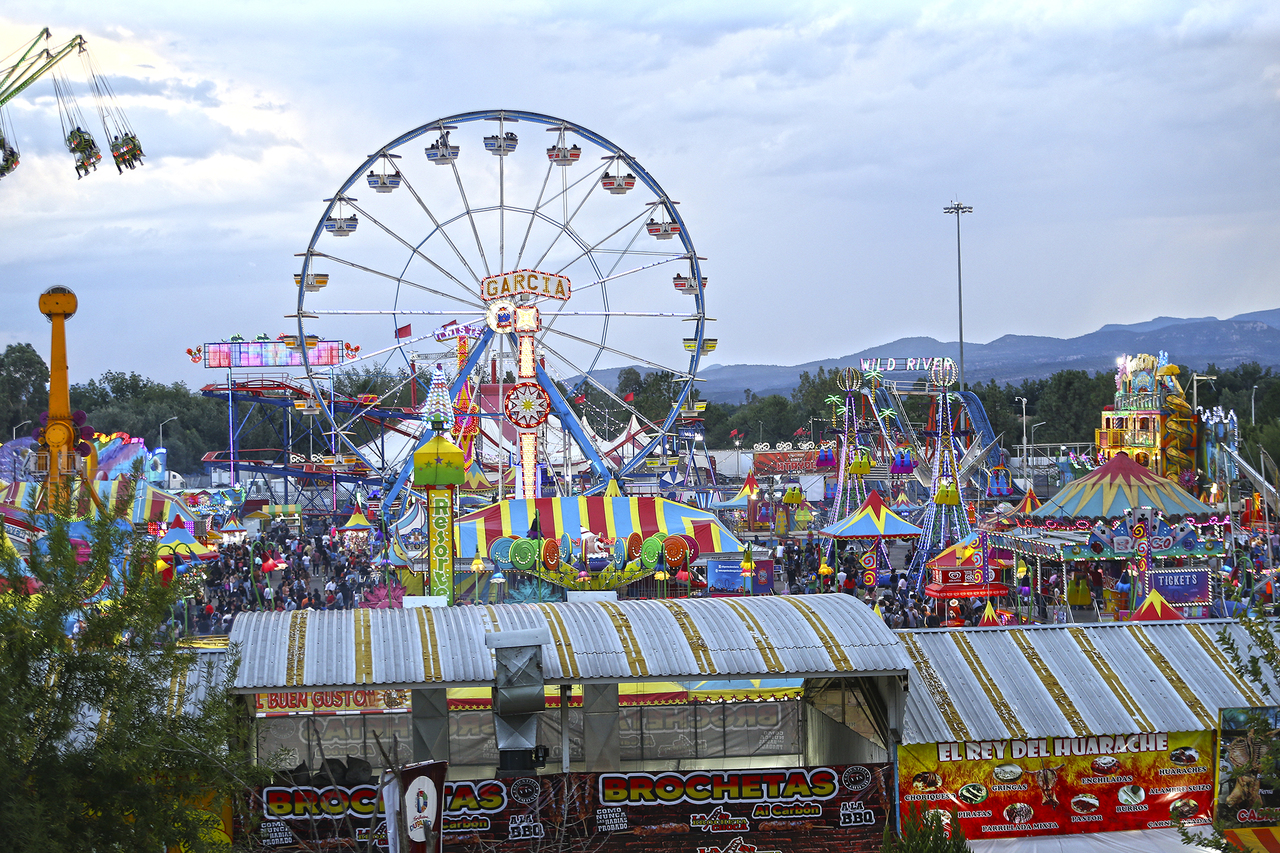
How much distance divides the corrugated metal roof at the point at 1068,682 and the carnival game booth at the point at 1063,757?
0.5 inches

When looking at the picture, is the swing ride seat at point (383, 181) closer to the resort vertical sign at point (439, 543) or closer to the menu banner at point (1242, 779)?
the resort vertical sign at point (439, 543)

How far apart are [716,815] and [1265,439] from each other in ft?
172

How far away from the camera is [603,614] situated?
10.5 meters

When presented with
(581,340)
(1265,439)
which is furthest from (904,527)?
(1265,439)

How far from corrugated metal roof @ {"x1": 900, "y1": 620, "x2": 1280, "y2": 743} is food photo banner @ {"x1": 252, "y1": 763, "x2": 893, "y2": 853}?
2.53ft

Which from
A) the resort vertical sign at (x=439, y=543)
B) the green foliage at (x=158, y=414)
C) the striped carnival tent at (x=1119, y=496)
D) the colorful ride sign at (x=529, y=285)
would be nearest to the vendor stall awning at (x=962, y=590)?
the striped carnival tent at (x=1119, y=496)

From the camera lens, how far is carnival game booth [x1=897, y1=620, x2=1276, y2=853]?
A: 32.4 feet

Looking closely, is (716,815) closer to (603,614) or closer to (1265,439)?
(603,614)

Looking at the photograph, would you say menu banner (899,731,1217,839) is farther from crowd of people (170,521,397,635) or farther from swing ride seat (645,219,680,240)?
swing ride seat (645,219,680,240)

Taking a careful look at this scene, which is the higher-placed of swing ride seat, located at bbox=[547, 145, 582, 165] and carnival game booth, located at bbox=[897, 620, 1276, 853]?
swing ride seat, located at bbox=[547, 145, 582, 165]

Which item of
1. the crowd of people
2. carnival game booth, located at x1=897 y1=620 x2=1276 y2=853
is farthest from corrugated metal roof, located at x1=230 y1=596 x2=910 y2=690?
the crowd of people

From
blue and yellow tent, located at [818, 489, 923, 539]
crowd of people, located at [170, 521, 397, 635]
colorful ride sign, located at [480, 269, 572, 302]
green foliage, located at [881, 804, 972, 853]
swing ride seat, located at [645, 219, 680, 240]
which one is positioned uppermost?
swing ride seat, located at [645, 219, 680, 240]

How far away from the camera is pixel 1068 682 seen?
Result: 1041 cm

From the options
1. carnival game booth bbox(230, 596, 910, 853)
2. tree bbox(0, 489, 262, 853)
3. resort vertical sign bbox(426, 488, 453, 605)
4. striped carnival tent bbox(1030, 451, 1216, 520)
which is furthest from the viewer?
striped carnival tent bbox(1030, 451, 1216, 520)
